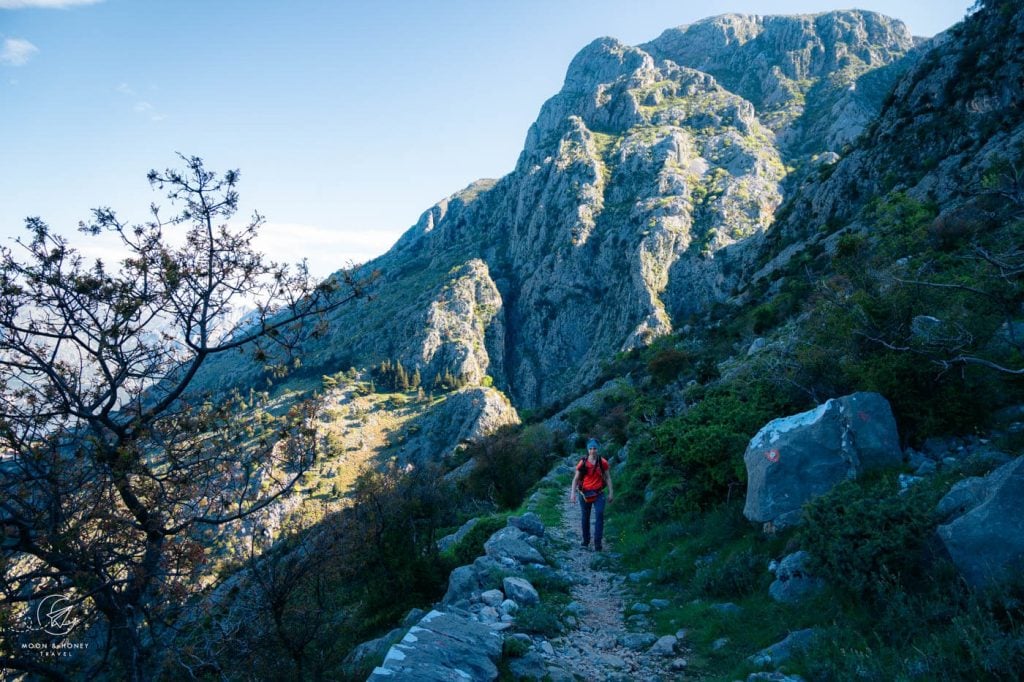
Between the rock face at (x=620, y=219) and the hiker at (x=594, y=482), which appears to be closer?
the hiker at (x=594, y=482)

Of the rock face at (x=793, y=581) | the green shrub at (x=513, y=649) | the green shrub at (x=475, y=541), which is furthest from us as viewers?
the green shrub at (x=475, y=541)

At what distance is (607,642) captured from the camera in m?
6.59

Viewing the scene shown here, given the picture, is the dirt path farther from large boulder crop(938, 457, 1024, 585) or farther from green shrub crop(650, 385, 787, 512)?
large boulder crop(938, 457, 1024, 585)

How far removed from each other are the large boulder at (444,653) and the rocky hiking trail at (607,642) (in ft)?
3.06

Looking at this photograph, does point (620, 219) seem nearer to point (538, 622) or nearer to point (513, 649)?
point (538, 622)

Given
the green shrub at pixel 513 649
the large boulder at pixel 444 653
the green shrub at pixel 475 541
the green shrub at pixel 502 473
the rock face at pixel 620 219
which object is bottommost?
the green shrub at pixel 502 473

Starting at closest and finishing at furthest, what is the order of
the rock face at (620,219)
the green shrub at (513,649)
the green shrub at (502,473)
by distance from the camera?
1. the green shrub at (513,649)
2. the green shrub at (502,473)
3. the rock face at (620,219)

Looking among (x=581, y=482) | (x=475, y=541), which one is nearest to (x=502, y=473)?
(x=475, y=541)

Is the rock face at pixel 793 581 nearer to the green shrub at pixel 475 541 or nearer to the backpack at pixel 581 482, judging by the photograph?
the backpack at pixel 581 482

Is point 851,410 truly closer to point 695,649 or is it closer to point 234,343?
point 695,649

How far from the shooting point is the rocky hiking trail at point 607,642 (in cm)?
566

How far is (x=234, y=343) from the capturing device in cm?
677

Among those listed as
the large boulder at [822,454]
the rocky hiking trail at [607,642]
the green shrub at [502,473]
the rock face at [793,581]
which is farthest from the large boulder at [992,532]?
the green shrub at [502,473]

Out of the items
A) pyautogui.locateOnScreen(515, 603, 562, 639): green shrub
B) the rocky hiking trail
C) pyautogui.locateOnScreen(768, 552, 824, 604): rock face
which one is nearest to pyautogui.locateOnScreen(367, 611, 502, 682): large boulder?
pyautogui.locateOnScreen(515, 603, 562, 639): green shrub
